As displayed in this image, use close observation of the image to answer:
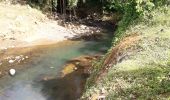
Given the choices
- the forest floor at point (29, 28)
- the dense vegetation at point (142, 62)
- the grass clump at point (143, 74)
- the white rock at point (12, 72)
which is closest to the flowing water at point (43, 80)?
the white rock at point (12, 72)

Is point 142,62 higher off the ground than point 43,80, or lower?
higher

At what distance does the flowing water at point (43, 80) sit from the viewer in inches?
845

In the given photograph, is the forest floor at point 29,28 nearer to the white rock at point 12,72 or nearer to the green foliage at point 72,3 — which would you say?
the green foliage at point 72,3

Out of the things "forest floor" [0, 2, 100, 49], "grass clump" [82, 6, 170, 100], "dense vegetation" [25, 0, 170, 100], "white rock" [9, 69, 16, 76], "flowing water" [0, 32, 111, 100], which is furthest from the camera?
"forest floor" [0, 2, 100, 49]

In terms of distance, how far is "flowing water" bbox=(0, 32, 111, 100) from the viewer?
21453mm

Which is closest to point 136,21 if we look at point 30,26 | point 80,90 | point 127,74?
point 80,90

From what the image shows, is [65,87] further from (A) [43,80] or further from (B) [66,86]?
(A) [43,80]

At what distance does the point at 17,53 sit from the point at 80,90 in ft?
30.1

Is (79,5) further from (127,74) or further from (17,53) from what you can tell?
(127,74)

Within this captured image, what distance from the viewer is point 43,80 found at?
938 inches

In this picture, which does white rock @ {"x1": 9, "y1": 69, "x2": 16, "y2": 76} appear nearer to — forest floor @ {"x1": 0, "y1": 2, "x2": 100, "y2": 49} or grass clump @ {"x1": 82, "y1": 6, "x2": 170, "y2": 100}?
forest floor @ {"x1": 0, "y1": 2, "x2": 100, "y2": 49}

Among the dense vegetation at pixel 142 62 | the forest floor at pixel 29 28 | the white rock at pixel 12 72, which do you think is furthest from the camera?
the forest floor at pixel 29 28

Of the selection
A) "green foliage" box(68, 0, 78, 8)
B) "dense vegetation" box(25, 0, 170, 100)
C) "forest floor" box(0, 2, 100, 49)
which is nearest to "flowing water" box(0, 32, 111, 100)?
"forest floor" box(0, 2, 100, 49)

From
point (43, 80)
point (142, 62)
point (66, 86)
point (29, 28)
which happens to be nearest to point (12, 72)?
point (43, 80)
